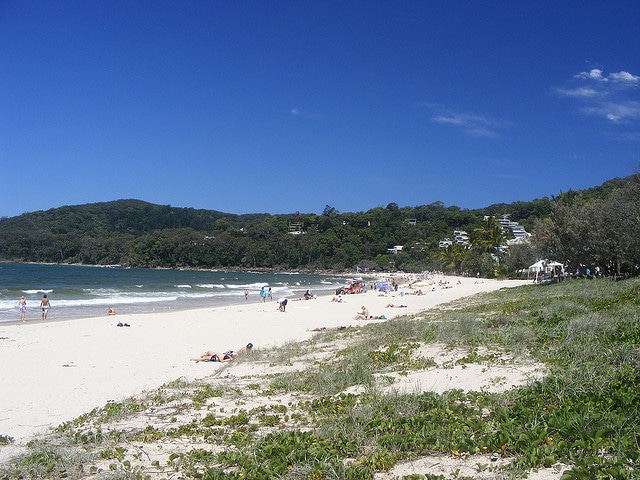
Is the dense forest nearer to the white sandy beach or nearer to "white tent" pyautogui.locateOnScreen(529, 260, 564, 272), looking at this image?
"white tent" pyautogui.locateOnScreen(529, 260, 564, 272)

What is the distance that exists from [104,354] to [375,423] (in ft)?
35.4

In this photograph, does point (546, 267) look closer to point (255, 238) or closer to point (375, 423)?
point (375, 423)

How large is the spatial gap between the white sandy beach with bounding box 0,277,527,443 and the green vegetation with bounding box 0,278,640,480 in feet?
4.90

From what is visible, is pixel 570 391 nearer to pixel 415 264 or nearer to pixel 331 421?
pixel 331 421

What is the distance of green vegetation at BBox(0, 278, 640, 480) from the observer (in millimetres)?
4059

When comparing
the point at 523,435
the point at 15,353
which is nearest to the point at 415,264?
the point at 15,353

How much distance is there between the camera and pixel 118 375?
1077 cm

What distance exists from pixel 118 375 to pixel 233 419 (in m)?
5.93

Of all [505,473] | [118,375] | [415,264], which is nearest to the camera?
[505,473]

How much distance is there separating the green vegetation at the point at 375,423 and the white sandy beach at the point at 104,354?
58.8 inches

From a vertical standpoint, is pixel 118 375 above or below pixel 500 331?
below

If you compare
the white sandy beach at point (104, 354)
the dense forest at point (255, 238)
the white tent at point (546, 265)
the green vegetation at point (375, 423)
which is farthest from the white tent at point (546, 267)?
the green vegetation at point (375, 423)

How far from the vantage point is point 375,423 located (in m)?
5.05

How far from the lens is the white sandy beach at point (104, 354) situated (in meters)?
8.35
